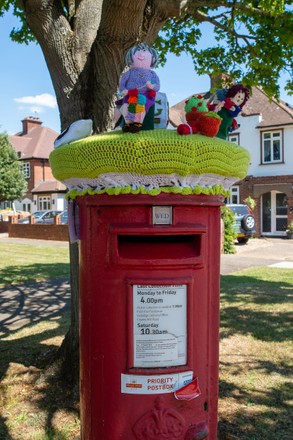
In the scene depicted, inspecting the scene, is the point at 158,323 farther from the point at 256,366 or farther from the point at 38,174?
the point at 38,174

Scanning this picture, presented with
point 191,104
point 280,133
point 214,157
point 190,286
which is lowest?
point 190,286

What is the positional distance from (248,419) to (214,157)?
6.92 ft

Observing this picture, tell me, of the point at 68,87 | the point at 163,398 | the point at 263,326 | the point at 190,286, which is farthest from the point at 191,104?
the point at 263,326

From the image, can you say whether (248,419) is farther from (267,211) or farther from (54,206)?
(54,206)

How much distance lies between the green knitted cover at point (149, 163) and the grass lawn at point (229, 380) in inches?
72.5

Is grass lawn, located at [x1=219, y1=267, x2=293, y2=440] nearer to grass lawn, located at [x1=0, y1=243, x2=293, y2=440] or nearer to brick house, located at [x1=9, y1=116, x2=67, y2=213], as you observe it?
grass lawn, located at [x1=0, y1=243, x2=293, y2=440]

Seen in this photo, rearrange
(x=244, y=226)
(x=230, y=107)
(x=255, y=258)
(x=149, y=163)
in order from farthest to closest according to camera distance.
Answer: (x=244, y=226)
(x=255, y=258)
(x=230, y=107)
(x=149, y=163)

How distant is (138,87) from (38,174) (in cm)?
4117

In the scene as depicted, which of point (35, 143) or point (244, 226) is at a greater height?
point (35, 143)

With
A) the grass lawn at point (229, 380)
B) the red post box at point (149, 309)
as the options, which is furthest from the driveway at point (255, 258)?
the red post box at point (149, 309)

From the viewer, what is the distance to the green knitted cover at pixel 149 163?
1780 millimetres

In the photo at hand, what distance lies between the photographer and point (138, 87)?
2020 millimetres

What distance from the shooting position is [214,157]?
6.17 feet

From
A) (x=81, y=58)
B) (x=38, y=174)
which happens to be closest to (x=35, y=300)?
(x=81, y=58)
